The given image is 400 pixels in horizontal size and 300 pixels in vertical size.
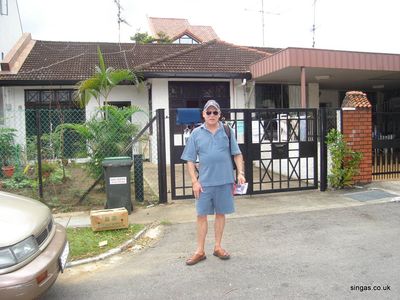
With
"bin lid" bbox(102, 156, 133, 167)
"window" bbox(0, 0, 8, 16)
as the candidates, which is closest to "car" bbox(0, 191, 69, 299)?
"bin lid" bbox(102, 156, 133, 167)

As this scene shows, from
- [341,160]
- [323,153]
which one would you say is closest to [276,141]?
[323,153]

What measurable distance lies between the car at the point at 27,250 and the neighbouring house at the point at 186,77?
910cm

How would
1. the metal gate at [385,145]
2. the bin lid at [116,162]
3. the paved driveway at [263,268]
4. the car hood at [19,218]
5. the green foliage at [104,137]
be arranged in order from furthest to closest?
the metal gate at [385,145] → the green foliage at [104,137] → the bin lid at [116,162] → the paved driveway at [263,268] → the car hood at [19,218]

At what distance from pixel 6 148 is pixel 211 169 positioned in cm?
745

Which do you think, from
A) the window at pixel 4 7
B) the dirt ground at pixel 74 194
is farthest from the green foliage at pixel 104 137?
the window at pixel 4 7

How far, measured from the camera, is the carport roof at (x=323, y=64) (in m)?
10.9

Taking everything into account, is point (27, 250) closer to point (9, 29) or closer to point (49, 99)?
point (49, 99)

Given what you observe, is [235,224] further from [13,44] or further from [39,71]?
[13,44]

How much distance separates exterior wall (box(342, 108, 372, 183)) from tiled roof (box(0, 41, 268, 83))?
6.09 m

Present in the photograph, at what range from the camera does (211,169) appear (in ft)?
14.7

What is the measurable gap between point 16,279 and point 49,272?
1.16ft

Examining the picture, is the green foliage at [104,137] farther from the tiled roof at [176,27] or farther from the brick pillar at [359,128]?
the tiled roof at [176,27]

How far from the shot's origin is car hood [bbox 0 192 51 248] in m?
3.06

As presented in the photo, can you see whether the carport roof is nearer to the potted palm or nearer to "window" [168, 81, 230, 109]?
"window" [168, 81, 230, 109]
